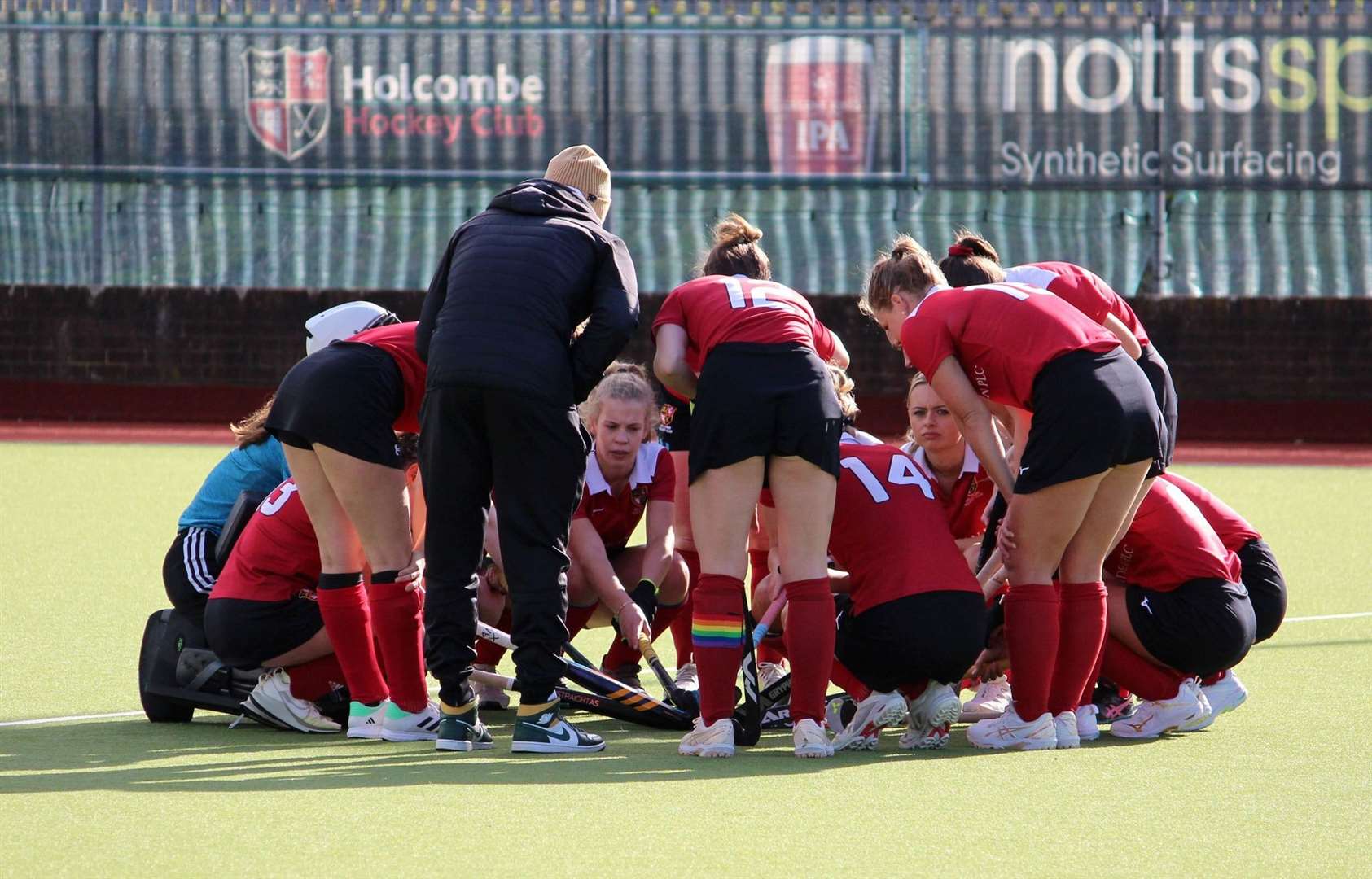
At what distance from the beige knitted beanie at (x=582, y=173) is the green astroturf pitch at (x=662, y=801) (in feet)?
5.21

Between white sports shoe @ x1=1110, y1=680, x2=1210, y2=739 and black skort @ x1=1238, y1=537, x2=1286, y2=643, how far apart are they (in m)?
0.52

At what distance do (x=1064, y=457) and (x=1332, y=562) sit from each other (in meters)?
4.84

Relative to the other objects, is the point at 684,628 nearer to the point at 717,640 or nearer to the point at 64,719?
the point at 717,640

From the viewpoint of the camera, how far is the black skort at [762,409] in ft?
15.3

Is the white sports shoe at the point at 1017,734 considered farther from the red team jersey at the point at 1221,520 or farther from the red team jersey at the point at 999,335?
the red team jersey at the point at 1221,520

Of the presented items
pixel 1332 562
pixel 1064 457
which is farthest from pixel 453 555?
pixel 1332 562

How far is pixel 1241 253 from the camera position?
16.8m

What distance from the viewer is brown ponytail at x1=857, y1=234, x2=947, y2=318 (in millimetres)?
5234

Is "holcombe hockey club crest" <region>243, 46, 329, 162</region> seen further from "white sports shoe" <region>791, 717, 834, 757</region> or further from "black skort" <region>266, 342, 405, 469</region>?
A: "white sports shoe" <region>791, 717, 834, 757</region>

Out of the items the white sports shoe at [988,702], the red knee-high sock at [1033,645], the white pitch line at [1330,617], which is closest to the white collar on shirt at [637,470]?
the white sports shoe at [988,702]

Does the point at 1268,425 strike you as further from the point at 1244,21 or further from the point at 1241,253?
the point at 1244,21

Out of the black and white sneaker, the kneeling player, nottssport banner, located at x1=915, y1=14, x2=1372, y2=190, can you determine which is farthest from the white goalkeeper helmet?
nottssport banner, located at x1=915, y1=14, x2=1372, y2=190

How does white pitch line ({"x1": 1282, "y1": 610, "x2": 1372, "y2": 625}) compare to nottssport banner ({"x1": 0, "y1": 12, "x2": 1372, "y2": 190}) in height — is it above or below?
below

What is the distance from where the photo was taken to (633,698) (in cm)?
525
